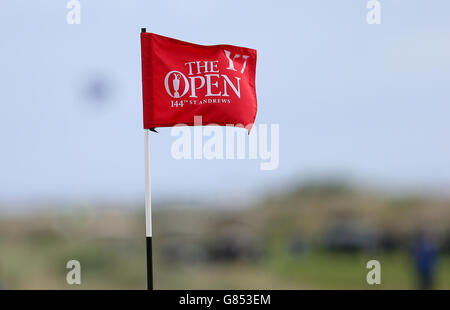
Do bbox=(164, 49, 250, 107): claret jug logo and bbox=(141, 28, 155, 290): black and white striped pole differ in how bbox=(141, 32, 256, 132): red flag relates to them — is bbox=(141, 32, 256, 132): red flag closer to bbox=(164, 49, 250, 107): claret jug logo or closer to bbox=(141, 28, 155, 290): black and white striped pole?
bbox=(164, 49, 250, 107): claret jug logo

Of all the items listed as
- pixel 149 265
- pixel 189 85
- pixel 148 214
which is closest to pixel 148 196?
pixel 148 214

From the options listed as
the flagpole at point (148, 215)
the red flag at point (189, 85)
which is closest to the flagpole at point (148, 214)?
the flagpole at point (148, 215)

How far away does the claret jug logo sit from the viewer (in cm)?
876

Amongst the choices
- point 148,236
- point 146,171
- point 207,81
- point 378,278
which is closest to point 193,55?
point 207,81

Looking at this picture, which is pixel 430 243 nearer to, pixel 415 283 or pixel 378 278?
pixel 415 283

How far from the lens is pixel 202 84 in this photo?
8812mm

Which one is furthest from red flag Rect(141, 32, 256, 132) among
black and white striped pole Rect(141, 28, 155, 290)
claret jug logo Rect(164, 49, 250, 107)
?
black and white striped pole Rect(141, 28, 155, 290)

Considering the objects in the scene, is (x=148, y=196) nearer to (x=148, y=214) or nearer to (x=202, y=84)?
(x=148, y=214)

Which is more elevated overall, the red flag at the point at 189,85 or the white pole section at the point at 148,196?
the red flag at the point at 189,85

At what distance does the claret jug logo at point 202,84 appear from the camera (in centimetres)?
876

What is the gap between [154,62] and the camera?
8.85 meters

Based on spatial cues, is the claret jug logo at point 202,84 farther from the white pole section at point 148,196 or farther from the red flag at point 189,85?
the white pole section at point 148,196

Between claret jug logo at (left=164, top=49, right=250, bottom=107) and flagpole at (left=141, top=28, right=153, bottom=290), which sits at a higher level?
claret jug logo at (left=164, top=49, right=250, bottom=107)
